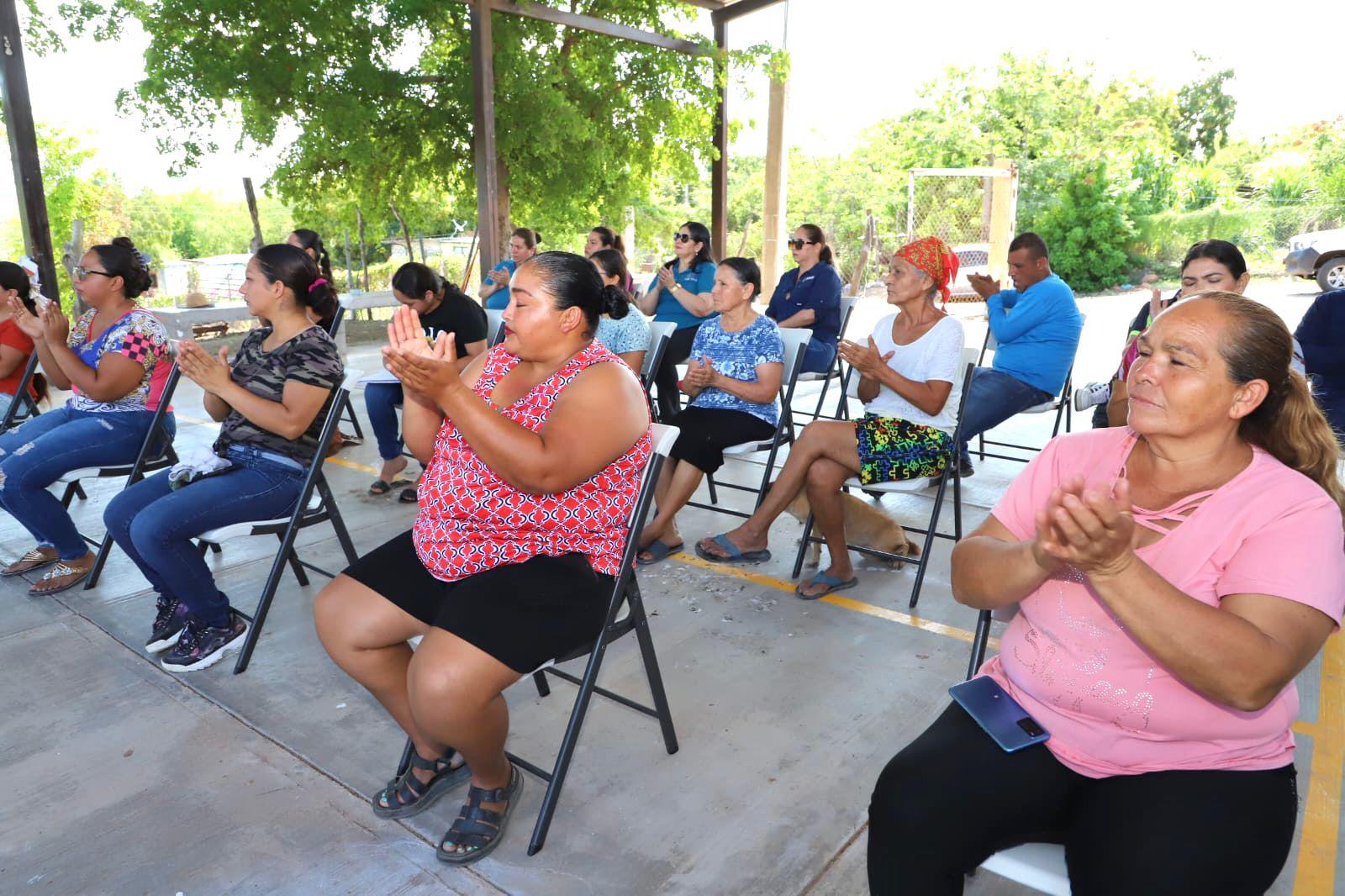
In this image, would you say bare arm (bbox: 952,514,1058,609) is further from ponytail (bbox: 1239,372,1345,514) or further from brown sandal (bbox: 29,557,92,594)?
brown sandal (bbox: 29,557,92,594)

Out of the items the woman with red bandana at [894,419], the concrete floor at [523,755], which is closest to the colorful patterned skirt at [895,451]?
the woman with red bandana at [894,419]

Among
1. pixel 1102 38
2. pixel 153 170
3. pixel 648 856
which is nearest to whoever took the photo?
pixel 648 856

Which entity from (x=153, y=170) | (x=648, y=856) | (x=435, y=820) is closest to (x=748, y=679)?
(x=648, y=856)

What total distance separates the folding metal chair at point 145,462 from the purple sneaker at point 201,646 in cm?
81

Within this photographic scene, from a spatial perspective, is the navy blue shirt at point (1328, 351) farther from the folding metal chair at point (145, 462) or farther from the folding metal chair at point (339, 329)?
the folding metal chair at point (145, 462)

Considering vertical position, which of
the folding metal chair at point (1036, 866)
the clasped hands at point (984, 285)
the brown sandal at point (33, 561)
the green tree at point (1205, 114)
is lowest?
the brown sandal at point (33, 561)

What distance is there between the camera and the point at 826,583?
3613 millimetres

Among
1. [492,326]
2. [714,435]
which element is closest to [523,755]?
[714,435]

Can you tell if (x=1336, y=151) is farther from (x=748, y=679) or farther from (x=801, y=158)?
(x=748, y=679)

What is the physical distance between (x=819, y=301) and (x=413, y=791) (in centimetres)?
449

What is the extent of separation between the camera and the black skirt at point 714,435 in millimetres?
3893

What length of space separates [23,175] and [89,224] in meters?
16.2

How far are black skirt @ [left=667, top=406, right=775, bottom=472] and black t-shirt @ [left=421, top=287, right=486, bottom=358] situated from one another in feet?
5.44

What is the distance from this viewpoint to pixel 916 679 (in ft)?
9.59
